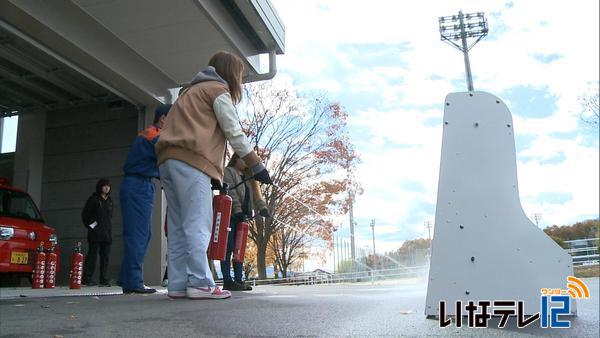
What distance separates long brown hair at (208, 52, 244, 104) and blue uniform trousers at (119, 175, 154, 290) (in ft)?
4.43

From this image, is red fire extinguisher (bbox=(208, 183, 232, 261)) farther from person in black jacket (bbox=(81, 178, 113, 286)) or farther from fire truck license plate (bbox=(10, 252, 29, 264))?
person in black jacket (bbox=(81, 178, 113, 286))

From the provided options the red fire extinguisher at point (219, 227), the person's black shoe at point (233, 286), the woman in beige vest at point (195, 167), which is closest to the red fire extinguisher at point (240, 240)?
the person's black shoe at point (233, 286)

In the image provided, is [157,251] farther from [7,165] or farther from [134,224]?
[7,165]

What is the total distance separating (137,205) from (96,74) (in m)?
3.62

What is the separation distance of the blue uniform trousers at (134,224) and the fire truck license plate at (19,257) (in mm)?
2329

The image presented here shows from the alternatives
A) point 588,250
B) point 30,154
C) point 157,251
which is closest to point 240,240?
point 157,251

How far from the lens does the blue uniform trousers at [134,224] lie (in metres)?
4.05

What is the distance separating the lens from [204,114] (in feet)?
9.93

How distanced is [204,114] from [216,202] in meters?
0.70

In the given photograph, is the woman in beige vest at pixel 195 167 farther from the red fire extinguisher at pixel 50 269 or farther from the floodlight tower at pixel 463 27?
the floodlight tower at pixel 463 27

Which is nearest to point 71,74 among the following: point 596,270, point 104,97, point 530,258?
point 104,97

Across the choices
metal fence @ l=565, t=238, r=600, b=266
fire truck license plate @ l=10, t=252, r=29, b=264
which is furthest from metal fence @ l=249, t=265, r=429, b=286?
fire truck license plate @ l=10, t=252, r=29, b=264

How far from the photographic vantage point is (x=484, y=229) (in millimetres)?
2234

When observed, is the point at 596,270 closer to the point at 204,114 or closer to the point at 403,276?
the point at 403,276
